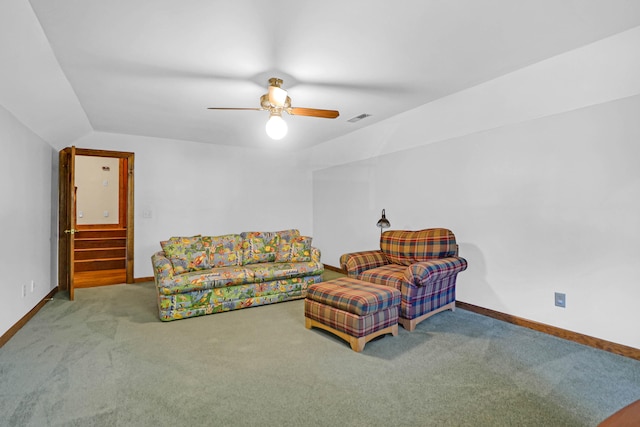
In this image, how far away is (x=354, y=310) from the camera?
270 centimetres

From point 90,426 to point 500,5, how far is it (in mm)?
3519

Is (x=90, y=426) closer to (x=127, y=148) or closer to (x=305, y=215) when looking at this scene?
(x=127, y=148)

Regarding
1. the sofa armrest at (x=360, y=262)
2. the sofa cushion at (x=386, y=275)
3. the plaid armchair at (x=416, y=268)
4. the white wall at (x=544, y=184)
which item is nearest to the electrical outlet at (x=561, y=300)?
the white wall at (x=544, y=184)

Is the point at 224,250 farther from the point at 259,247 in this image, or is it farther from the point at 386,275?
the point at 386,275

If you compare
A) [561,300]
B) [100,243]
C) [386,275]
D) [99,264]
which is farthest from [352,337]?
[100,243]

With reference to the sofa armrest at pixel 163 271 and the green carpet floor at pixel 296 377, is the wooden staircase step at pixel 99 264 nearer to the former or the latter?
the green carpet floor at pixel 296 377

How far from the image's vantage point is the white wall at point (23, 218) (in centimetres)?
290

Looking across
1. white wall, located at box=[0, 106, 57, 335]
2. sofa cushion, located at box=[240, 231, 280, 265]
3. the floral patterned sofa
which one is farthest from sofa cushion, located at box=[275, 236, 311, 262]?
white wall, located at box=[0, 106, 57, 335]

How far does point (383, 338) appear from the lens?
9.62 ft

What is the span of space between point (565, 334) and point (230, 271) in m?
3.52

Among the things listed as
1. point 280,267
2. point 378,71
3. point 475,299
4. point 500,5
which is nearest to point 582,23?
point 500,5

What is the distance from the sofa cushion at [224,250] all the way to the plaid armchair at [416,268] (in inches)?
60.3

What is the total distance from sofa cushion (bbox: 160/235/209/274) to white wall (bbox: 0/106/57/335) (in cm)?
134

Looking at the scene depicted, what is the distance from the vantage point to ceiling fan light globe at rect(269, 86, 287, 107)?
284 cm
